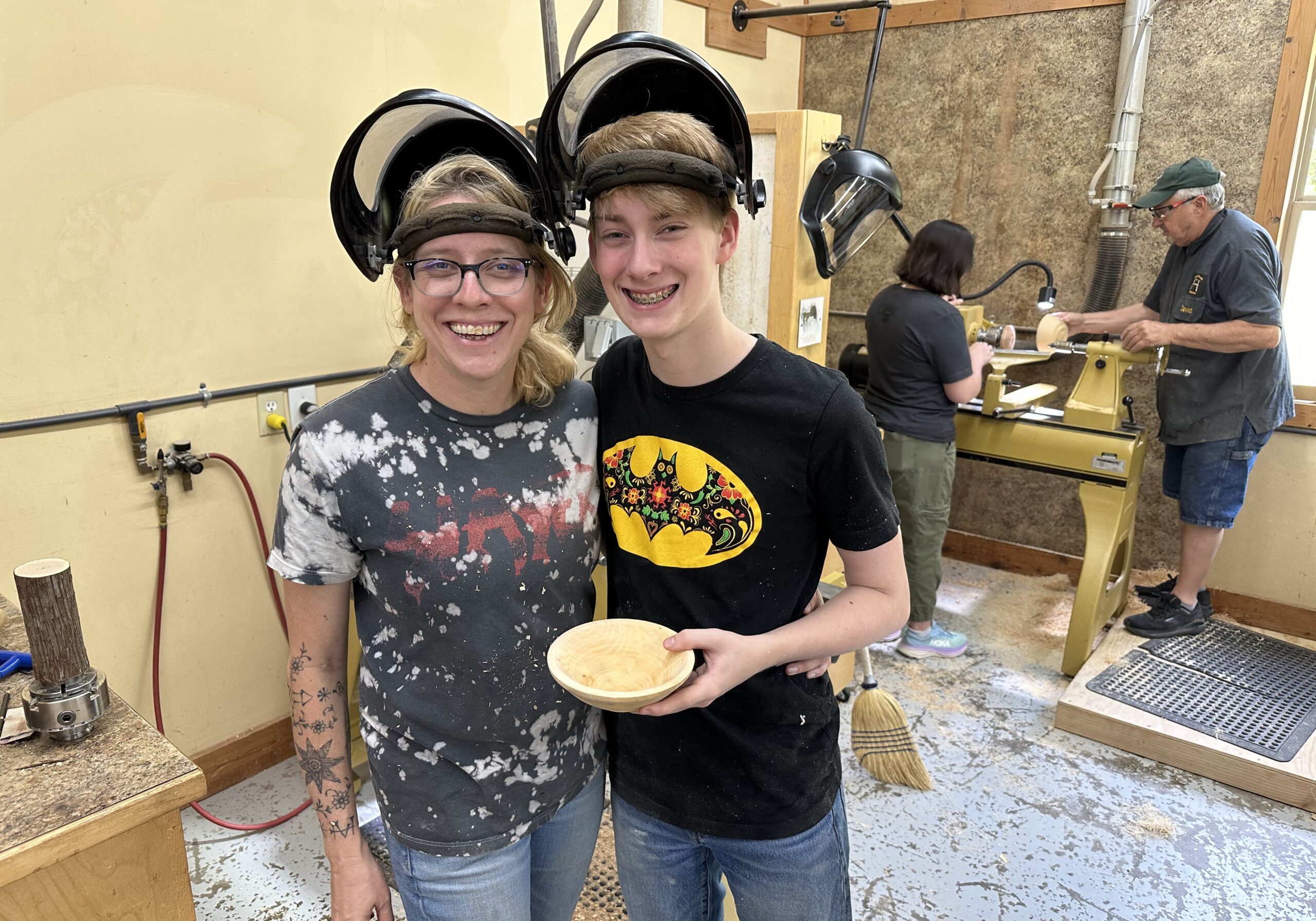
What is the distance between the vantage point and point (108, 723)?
1293 mm

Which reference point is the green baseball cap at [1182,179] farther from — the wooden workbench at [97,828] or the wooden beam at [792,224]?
the wooden workbench at [97,828]

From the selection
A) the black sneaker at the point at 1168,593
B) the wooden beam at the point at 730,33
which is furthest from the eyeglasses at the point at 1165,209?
the wooden beam at the point at 730,33

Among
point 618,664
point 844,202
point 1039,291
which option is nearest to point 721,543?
point 618,664

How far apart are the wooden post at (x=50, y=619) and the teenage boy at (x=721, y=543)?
2.75ft

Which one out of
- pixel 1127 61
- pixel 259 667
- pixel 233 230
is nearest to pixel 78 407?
pixel 233 230

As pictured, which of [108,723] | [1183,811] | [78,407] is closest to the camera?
[108,723]

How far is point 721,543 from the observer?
1097mm

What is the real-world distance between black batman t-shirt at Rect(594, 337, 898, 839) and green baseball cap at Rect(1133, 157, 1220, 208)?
2711 mm

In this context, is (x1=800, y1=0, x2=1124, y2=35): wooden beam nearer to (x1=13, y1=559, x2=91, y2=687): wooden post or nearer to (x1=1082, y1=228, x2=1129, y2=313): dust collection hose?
(x1=1082, y1=228, x2=1129, y2=313): dust collection hose

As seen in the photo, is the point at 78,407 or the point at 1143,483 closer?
the point at 78,407

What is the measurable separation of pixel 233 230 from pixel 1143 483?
393cm

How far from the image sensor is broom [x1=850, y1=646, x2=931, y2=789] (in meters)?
2.55

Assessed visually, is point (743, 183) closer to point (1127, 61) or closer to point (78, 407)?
point (78, 407)

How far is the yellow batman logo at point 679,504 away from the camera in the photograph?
1.08 metres
